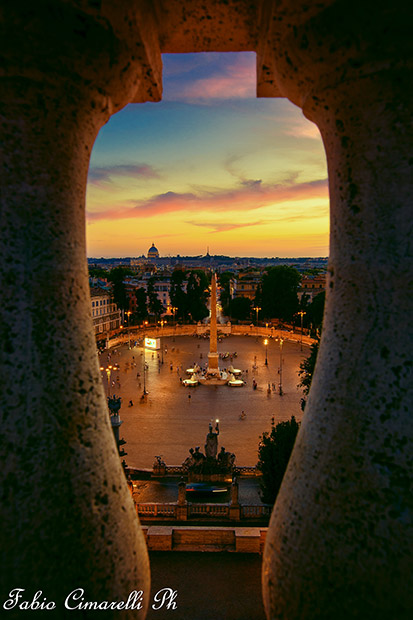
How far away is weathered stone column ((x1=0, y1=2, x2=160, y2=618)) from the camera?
5.24 ft

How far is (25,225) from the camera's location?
5.56 feet

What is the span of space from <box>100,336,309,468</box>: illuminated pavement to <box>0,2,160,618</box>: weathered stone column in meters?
15.5

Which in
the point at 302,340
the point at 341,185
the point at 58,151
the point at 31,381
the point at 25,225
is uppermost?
the point at 58,151

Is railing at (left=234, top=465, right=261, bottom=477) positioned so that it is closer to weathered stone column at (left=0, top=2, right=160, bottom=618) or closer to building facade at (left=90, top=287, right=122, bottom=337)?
weathered stone column at (left=0, top=2, right=160, bottom=618)

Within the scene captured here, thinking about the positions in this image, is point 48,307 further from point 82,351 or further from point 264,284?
point 264,284

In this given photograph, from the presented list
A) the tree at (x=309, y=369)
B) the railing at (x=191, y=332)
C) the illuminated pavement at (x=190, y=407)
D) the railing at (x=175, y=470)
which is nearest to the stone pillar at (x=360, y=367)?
the tree at (x=309, y=369)

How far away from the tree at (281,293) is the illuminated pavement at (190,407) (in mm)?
15619

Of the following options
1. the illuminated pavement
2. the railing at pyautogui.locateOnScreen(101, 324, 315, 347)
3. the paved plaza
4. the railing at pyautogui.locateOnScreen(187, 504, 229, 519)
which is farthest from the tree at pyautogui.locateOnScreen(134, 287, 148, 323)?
the paved plaza

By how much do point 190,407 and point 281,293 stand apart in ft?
117

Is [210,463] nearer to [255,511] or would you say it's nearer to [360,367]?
[255,511]

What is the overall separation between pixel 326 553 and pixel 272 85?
9.16 feet

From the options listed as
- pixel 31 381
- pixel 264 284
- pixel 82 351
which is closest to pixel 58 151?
pixel 82 351

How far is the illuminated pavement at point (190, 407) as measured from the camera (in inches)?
709

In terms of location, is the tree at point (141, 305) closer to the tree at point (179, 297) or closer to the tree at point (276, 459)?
the tree at point (179, 297)
